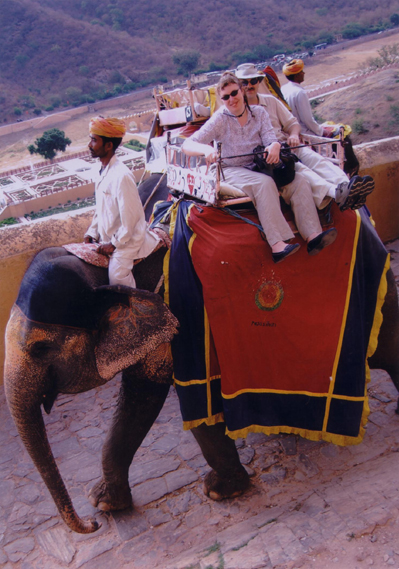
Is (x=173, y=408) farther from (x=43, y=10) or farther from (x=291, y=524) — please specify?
(x=43, y=10)

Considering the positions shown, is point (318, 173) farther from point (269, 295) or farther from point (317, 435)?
point (317, 435)

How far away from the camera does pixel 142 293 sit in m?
2.52

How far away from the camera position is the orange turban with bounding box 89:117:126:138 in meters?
2.61

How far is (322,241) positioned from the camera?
108 inches

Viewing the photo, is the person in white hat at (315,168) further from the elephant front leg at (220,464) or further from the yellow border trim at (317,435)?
the elephant front leg at (220,464)

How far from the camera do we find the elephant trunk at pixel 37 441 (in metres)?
2.40

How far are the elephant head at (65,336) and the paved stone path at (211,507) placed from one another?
21.9 inches

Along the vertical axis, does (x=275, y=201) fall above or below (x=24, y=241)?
above

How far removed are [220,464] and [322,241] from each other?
1.46 m

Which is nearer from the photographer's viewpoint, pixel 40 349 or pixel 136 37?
pixel 40 349

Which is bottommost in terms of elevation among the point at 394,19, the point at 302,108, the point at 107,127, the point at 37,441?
the point at 394,19

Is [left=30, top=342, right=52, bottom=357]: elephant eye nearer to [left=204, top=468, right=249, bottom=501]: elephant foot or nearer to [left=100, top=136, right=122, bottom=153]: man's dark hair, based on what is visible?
[left=100, top=136, right=122, bottom=153]: man's dark hair

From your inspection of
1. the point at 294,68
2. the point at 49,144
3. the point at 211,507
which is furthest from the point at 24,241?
the point at 49,144

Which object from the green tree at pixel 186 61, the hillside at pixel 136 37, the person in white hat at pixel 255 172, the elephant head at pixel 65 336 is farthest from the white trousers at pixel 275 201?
the green tree at pixel 186 61
